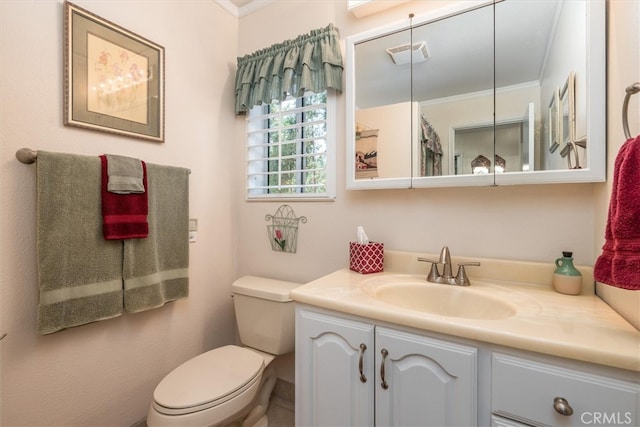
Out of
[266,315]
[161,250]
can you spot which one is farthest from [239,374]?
[161,250]

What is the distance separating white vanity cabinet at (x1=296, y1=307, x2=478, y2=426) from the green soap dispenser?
0.54 m

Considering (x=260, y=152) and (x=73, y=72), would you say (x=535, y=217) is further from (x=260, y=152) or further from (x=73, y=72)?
(x=73, y=72)

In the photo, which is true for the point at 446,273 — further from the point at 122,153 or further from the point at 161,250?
the point at 122,153

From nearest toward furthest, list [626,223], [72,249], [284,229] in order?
[626,223] < [72,249] < [284,229]

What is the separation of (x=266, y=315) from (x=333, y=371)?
613 mm

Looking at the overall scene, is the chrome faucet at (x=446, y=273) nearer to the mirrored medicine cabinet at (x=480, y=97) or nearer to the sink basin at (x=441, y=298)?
the sink basin at (x=441, y=298)

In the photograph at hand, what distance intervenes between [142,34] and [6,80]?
617 mm

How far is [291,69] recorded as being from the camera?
1571mm

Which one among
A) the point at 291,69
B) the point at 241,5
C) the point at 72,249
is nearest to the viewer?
the point at 72,249

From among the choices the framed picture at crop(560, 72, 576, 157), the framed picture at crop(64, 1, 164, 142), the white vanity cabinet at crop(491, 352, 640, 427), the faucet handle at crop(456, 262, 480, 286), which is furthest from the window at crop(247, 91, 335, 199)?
the white vanity cabinet at crop(491, 352, 640, 427)

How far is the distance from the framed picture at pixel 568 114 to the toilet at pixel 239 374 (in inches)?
52.8

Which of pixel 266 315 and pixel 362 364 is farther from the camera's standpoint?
pixel 266 315

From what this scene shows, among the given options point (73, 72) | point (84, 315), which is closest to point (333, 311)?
point (84, 315)

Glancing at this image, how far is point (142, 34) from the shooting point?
139 centimetres
